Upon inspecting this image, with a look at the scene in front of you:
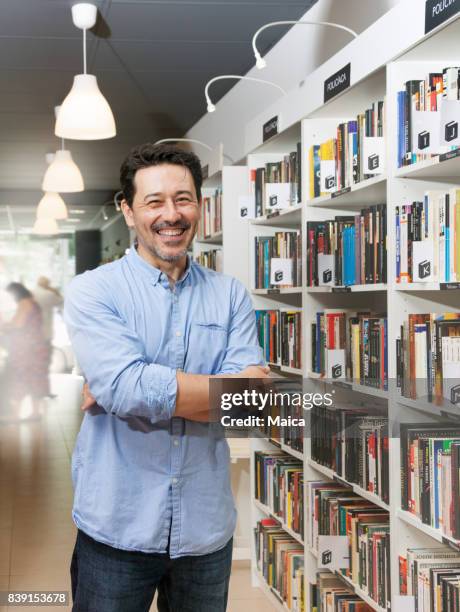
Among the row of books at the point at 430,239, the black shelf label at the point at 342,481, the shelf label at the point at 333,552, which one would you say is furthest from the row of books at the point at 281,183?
the shelf label at the point at 333,552

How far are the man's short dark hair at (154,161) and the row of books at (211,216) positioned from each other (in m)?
3.03

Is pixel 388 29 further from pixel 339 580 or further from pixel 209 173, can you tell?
pixel 209 173

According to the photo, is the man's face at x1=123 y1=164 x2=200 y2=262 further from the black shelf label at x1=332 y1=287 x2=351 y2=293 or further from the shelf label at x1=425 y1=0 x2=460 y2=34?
the black shelf label at x1=332 y1=287 x2=351 y2=293

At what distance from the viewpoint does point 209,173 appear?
4.90 metres

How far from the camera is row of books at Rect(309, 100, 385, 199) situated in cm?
265

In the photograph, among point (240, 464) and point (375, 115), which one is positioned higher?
point (375, 115)

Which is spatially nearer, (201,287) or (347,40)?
(201,287)

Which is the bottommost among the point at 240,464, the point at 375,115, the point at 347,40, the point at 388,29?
the point at 240,464

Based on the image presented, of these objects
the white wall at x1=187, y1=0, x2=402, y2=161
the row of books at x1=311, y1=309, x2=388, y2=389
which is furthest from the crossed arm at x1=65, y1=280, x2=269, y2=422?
the white wall at x1=187, y1=0, x2=402, y2=161

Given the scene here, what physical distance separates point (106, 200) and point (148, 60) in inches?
289

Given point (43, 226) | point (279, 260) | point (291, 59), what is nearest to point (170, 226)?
point (279, 260)

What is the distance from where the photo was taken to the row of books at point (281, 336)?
11.5 ft

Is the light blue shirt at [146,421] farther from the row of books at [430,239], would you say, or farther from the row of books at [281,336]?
the row of books at [281,336]

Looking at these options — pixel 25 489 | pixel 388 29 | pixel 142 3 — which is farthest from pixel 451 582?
pixel 25 489
